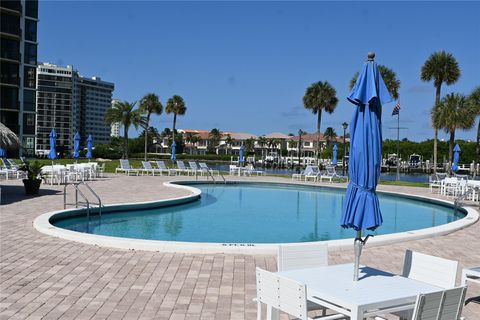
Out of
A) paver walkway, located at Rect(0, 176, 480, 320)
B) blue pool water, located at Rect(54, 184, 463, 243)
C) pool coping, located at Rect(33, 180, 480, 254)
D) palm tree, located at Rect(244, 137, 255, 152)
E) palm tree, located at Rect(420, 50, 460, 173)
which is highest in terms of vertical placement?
palm tree, located at Rect(420, 50, 460, 173)

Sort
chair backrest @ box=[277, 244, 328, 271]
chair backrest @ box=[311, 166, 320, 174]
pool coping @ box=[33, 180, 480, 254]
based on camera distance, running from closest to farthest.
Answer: chair backrest @ box=[277, 244, 328, 271] < pool coping @ box=[33, 180, 480, 254] < chair backrest @ box=[311, 166, 320, 174]

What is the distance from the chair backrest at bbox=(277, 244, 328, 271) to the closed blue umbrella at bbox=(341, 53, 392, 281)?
0.48 meters

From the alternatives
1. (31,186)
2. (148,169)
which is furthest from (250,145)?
(31,186)

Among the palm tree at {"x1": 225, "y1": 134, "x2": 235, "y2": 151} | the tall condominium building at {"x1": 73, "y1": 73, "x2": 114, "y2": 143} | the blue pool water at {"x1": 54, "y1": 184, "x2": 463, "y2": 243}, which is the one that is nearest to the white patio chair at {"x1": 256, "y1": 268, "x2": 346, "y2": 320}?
the blue pool water at {"x1": 54, "y1": 184, "x2": 463, "y2": 243}

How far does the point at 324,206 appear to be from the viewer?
17875 mm

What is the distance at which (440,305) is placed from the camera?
352cm

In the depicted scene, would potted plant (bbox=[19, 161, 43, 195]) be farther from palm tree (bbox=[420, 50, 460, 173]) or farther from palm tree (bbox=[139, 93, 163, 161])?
palm tree (bbox=[139, 93, 163, 161])

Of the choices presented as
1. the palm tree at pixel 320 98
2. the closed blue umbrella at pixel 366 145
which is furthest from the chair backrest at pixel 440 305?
the palm tree at pixel 320 98

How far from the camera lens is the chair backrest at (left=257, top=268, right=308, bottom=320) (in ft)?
12.0

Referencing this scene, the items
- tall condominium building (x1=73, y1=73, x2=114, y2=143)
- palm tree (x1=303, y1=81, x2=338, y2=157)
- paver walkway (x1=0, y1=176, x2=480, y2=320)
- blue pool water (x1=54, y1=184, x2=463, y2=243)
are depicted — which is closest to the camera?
paver walkway (x1=0, y1=176, x2=480, y2=320)

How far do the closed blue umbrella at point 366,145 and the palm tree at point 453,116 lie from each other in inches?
1256

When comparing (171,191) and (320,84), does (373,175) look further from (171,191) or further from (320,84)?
(320,84)

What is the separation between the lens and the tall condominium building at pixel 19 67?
1727 inches

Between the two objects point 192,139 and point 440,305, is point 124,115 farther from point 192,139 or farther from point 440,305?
point 192,139
